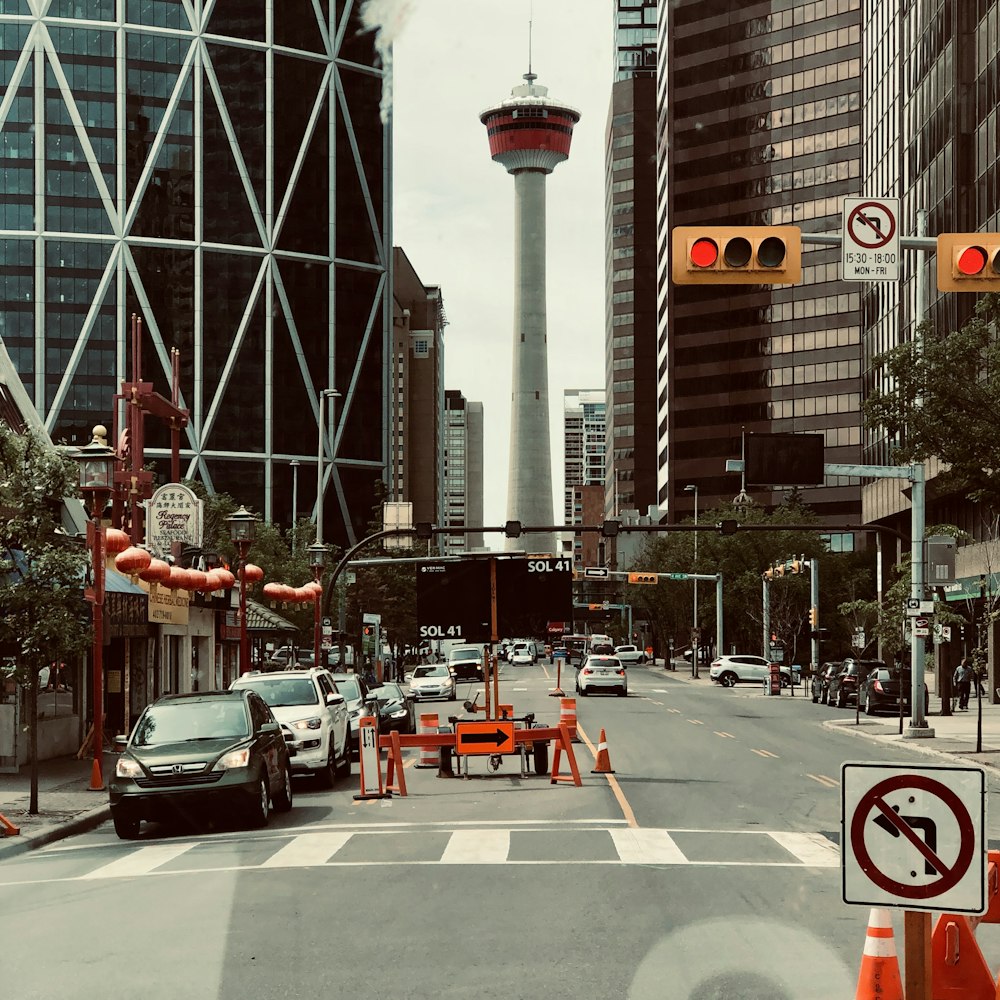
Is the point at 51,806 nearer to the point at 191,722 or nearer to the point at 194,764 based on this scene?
the point at 191,722

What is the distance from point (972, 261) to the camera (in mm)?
13758

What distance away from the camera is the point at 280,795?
20.4 meters

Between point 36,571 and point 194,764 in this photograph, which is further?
point 36,571

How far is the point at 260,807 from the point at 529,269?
551 feet

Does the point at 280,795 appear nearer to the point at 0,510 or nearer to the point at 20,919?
the point at 0,510

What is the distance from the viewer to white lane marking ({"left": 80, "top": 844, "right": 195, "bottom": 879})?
14633 mm

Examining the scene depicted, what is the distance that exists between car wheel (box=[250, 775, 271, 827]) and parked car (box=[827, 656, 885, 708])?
3670 centimetres

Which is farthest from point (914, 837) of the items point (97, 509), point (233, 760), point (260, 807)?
point (97, 509)

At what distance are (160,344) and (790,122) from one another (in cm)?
5764

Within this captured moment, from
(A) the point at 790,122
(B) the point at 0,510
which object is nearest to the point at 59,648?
(B) the point at 0,510

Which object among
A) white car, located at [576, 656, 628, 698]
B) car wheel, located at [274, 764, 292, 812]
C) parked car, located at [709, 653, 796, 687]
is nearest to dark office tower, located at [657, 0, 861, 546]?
parked car, located at [709, 653, 796, 687]

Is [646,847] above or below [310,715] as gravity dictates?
below

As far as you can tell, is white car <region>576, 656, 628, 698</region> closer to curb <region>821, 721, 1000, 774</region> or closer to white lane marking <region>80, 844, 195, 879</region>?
curb <region>821, 721, 1000, 774</region>

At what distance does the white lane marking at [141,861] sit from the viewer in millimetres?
14633
